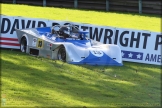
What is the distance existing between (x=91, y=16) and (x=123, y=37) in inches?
315

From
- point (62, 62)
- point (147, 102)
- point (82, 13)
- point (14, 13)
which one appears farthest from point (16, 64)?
point (82, 13)

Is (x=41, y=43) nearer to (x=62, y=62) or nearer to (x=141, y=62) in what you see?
(x=62, y=62)

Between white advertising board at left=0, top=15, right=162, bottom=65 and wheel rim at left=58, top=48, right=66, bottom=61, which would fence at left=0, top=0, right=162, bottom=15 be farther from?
wheel rim at left=58, top=48, right=66, bottom=61

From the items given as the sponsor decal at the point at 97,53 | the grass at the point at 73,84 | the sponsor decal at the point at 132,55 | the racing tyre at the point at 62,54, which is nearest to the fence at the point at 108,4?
the sponsor decal at the point at 132,55

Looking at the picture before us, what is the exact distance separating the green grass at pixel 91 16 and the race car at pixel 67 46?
21.4 feet

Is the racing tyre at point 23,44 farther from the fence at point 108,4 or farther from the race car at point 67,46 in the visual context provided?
the fence at point 108,4

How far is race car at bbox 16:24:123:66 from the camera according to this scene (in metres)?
20.3

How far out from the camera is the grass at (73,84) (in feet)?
45.1

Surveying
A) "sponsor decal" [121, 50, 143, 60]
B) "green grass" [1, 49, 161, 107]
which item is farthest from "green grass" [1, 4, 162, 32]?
"green grass" [1, 49, 161, 107]

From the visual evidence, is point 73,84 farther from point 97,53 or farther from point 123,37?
point 123,37

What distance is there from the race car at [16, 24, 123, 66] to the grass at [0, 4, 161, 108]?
45 centimetres

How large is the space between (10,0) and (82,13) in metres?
4.45

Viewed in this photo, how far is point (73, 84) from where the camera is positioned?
53.2 ft

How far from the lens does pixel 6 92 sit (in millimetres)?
13781
